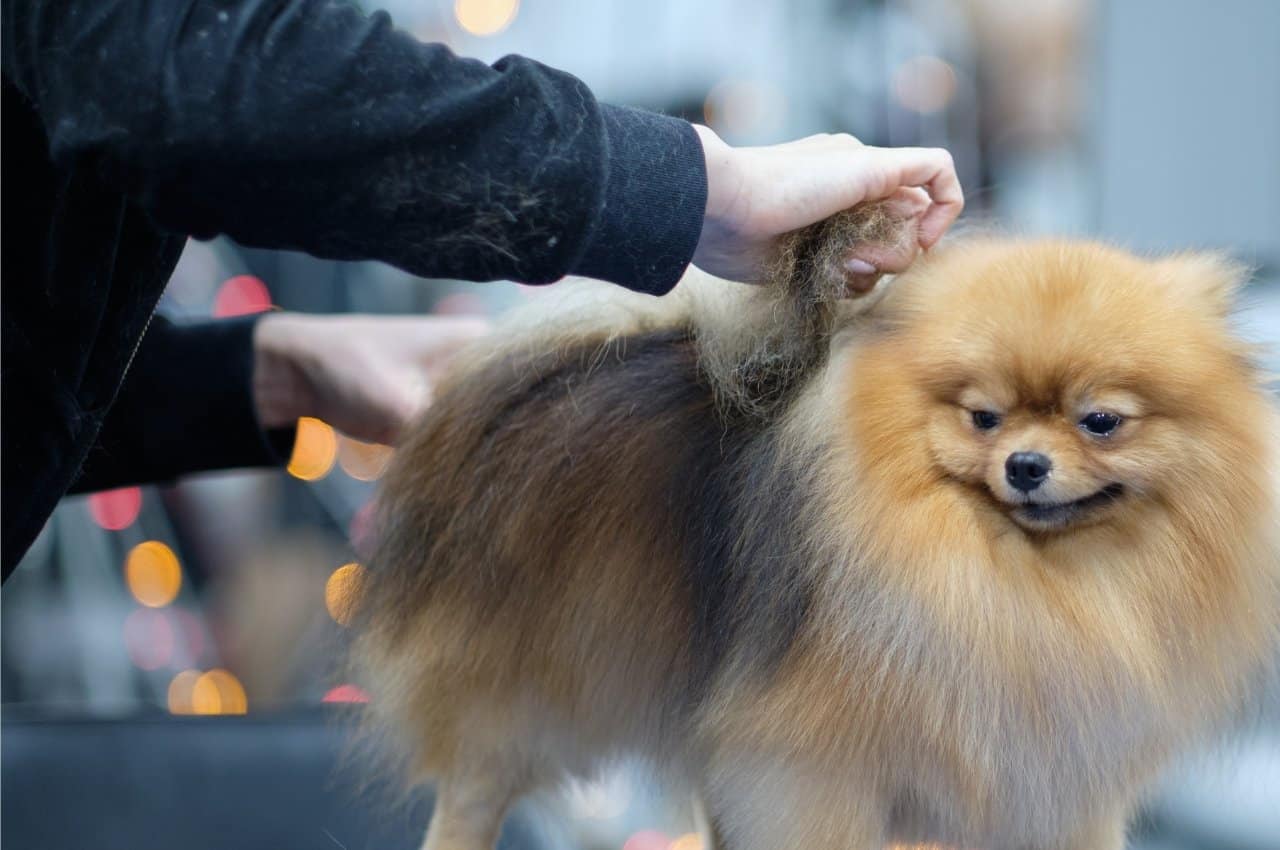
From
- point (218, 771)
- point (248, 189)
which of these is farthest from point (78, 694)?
point (248, 189)

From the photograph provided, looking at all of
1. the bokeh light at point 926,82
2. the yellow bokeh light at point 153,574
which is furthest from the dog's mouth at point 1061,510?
the yellow bokeh light at point 153,574

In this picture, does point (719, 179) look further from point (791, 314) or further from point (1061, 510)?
point (1061, 510)

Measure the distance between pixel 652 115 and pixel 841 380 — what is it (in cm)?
20

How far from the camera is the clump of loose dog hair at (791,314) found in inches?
32.8

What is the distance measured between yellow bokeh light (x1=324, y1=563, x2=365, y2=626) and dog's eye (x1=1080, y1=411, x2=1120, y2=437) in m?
0.58

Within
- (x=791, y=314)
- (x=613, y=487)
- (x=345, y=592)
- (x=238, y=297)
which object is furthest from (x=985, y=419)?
(x=238, y=297)

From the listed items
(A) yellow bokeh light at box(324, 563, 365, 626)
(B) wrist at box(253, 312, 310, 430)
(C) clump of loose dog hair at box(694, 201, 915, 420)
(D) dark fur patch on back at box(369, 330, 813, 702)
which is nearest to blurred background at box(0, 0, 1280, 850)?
(B) wrist at box(253, 312, 310, 430)

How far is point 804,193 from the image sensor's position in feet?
2.62

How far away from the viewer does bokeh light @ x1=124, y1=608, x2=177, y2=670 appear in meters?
2.51

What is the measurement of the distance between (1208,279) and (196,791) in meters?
1.05

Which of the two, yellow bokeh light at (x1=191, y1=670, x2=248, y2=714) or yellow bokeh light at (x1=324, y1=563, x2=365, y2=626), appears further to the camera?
yellow bokeh light at (x1=191, y1=670, x2=248, y2=714)

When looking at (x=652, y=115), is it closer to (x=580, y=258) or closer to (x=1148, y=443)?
(x=580, y=258)

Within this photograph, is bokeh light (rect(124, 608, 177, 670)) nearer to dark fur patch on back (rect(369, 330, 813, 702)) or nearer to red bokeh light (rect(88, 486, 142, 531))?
red bokeh light (rect(88, 486, 142, 531))

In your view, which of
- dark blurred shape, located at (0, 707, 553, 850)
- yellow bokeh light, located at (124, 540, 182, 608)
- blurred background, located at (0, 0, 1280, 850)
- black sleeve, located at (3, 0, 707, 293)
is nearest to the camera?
black sleeve, located at (3, 0, 707, 293)
